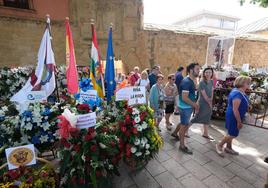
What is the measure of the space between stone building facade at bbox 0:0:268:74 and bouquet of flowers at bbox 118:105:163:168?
6.34m

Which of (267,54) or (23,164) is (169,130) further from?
(267,54)

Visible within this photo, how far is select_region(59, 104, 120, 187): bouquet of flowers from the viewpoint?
182 cm

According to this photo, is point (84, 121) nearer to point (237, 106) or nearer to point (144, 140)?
point (144, 140)

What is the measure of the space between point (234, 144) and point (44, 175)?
12.2 ft

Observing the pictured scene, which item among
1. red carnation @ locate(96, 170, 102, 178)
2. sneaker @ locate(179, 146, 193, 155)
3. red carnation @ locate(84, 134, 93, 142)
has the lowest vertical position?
sneaker @ locate(179, 146, 193, 155)

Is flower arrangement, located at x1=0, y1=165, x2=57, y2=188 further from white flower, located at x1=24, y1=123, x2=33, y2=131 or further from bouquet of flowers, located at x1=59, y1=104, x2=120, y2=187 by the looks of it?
white flower, located at x1=24, y1=123, x2=33, y2=131

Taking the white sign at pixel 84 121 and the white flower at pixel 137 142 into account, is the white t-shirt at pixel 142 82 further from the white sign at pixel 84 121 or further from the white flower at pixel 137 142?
the white sign at pixel 84 121

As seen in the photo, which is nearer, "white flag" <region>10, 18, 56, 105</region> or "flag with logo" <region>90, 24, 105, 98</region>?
"white flag" <region>10, 18, 56, 105</region>

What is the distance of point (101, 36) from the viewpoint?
26.3ft

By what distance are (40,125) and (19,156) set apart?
2.04 ft

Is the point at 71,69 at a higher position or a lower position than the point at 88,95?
higher

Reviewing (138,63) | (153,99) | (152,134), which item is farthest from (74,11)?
(152,134)

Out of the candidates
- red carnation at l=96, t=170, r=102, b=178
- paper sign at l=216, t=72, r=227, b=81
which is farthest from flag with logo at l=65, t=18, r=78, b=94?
paper sign at l=216, t=72, r=227, b=81

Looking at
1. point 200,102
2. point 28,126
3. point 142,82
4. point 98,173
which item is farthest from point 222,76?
point 28,126
